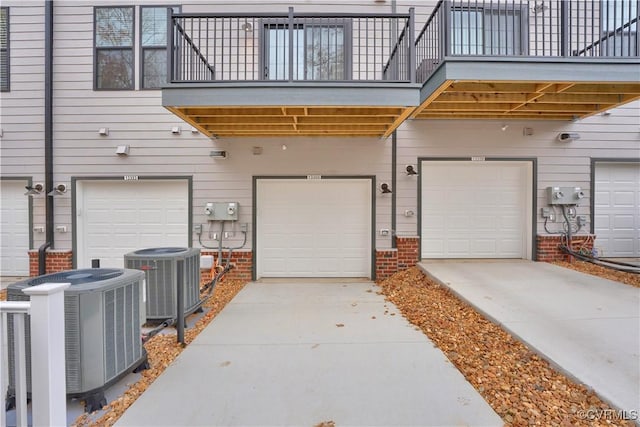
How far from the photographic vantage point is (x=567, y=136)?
6.06 meters

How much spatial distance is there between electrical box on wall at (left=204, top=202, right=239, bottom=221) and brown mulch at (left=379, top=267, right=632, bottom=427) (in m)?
3.57

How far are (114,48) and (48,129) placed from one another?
2062 millimetres

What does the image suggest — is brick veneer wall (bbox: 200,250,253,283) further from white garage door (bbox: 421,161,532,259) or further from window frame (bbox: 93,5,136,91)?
window frame (bbox: 93,5,136,91)

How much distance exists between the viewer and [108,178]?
19.9 ft

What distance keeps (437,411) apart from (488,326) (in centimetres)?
163

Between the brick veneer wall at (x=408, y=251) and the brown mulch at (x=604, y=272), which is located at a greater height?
the brick veneer wall at (x=408, y=251)

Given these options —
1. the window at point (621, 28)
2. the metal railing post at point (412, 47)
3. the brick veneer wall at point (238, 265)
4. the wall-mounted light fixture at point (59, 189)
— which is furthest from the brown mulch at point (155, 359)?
the window at point (621, 28)

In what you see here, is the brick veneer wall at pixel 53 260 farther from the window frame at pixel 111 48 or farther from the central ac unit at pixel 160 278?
the central ac unit at pixel 160 278

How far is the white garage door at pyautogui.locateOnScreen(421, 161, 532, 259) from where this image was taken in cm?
629

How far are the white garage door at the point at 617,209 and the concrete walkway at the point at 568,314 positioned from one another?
1.82 m

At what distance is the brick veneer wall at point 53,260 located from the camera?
5.98 m

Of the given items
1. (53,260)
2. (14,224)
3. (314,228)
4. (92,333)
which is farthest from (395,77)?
(14,224)

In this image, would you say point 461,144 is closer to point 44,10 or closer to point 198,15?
point 198,15

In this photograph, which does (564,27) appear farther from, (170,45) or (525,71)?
(170,45)
